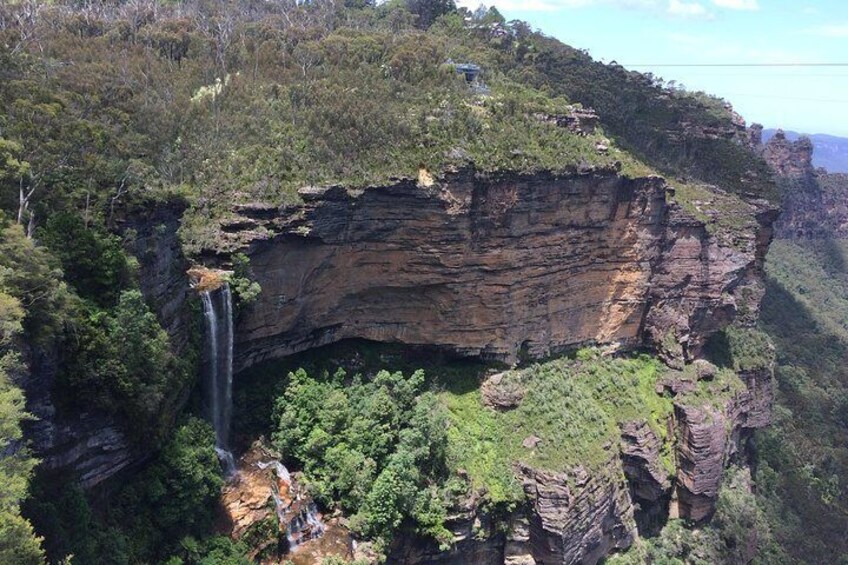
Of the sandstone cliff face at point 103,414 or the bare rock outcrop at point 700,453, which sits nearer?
the sandstone cliff face at point 103,414

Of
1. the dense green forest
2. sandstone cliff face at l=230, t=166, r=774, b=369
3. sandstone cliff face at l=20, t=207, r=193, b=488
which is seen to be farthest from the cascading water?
sandstone cliff face at l=230, t=166, r=774, b=369

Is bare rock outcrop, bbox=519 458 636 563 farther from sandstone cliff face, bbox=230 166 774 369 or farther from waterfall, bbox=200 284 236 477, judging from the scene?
waterfall, bbox=200 284 236 477

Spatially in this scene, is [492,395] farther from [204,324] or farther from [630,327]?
[204,324]

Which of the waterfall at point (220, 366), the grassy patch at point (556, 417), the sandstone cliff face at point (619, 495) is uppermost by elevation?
the waterfall at point (220, 366)

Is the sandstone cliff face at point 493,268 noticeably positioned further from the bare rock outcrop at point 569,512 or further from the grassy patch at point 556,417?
the bare rock outcrop at point 569,512

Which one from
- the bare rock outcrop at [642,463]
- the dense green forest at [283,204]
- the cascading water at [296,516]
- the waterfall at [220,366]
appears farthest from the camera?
the bare rock outcrop at [642,463]

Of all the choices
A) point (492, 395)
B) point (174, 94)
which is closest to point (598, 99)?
point (492, 395)

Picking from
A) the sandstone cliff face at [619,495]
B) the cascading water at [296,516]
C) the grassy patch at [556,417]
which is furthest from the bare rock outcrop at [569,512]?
the cascading water at [296,516]

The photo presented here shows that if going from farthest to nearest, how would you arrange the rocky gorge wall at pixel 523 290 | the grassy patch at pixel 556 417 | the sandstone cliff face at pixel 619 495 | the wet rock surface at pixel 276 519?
the grassy patch at pixel 556 417 → the sandstone cliff face at pixel 619 495 → the rocky gorge wall at pixel 523 290 → the wet rock surface at pixel 276 519
